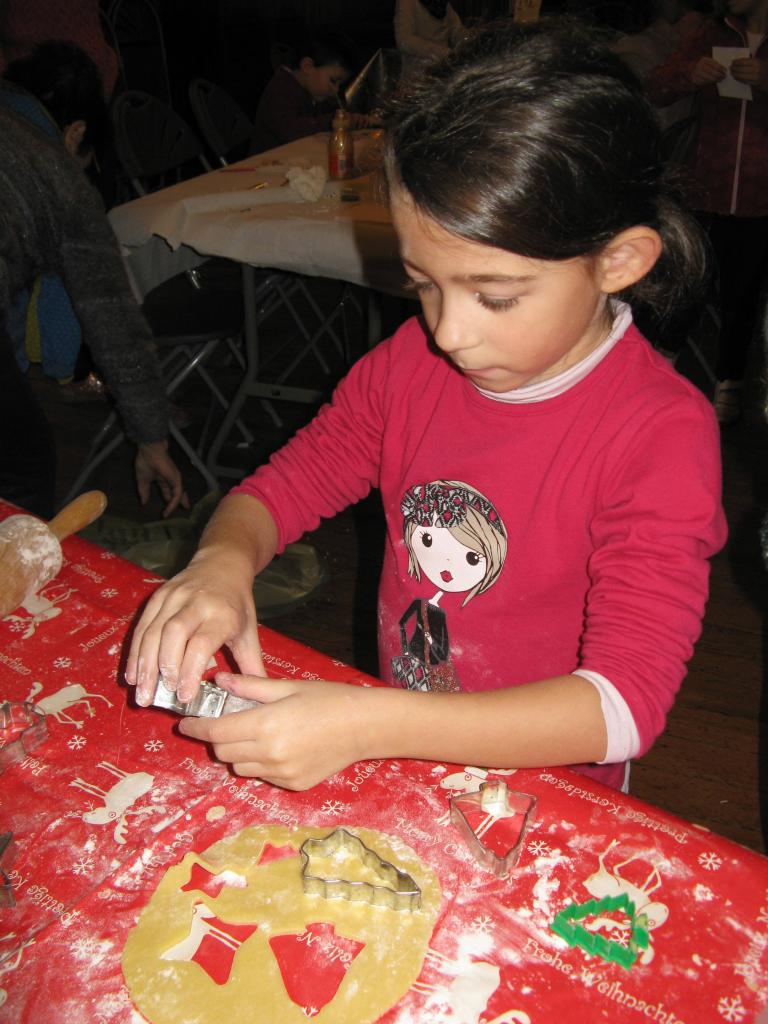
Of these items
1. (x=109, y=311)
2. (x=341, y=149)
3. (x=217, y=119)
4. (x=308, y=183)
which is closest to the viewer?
(x=109, y=311)

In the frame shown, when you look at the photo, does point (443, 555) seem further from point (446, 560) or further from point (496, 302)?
point (496, 302)

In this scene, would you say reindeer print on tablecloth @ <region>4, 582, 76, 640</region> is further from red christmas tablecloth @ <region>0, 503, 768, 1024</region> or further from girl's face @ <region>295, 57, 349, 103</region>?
girl's face @ <region>295, 57, 349, 103</region>

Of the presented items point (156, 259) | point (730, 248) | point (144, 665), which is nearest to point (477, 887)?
point (144, 665)

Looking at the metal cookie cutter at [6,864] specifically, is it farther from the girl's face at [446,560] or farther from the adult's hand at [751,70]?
the adult's hand at [751,70]

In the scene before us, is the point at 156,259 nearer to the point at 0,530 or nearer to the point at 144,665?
the point at 0,530

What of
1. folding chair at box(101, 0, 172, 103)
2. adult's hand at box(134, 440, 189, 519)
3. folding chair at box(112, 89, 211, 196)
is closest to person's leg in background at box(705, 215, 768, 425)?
folding chair at box(112, 89, 211, 196)

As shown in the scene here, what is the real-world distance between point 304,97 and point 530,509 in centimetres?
344

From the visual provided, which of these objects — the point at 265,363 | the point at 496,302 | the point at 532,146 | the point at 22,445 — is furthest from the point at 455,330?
the point at 265,363

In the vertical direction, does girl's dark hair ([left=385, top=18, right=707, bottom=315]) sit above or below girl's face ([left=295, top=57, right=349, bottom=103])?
above

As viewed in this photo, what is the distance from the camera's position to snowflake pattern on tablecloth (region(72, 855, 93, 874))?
2.19 feet

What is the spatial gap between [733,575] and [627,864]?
6.19ft

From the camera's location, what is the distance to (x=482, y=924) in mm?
608

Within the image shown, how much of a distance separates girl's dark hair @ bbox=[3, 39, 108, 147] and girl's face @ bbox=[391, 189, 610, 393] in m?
1.70

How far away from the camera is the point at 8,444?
63.9 inches
